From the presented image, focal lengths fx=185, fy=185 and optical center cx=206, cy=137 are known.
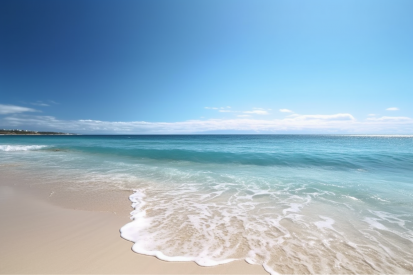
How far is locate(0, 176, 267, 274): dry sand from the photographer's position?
3025 millimetres

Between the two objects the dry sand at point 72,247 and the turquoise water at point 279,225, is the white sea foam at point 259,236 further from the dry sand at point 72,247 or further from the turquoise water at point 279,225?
the dry sand at point 72,247

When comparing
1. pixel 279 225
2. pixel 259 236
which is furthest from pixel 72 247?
pixel 279 225

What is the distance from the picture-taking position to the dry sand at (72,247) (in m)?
3.03

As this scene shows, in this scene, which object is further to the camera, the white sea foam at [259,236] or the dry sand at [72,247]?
the white sea foam at [259,236]

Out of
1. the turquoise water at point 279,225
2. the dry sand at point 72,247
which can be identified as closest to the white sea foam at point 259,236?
the turquoise water at point 279,225

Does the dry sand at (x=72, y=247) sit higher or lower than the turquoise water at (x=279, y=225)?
higher

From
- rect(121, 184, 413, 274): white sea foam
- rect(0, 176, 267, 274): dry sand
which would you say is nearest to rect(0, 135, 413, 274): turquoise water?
rect(121, 184, 413, 274): white sea foam

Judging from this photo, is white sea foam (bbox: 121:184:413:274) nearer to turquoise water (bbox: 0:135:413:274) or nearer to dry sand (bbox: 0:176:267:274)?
turquoise water (bbox: 0:135:413:274)

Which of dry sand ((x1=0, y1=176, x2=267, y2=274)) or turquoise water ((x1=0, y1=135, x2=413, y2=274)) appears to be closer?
dry sand ((x1=0, y1=176, x2=267, y2=274))

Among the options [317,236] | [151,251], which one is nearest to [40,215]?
[151,251]

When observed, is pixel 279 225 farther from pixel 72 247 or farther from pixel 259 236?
pixel 72 247

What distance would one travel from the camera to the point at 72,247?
11.7 ft

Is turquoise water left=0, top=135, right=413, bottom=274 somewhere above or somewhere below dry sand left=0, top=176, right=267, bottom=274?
below

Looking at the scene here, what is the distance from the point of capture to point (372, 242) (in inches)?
160
